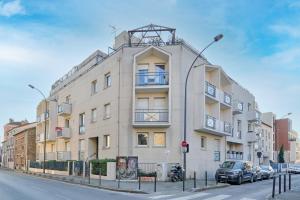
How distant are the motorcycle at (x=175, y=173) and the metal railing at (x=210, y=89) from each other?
768 centimetres

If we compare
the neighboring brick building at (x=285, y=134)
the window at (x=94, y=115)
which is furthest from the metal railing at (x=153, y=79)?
the neighboring brick building at (x=285, y=134)

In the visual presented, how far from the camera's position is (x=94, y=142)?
120ft

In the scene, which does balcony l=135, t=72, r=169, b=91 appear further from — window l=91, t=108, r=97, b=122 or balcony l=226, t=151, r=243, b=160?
balcony l=226, t=151, r=243, b=160

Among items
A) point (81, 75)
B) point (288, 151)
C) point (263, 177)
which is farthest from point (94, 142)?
point (288, 151)

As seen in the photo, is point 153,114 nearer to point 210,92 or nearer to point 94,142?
point 210,92

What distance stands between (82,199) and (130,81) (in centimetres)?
1689

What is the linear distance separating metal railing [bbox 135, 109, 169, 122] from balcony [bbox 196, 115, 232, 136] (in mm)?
3366

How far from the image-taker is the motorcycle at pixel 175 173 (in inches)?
1070

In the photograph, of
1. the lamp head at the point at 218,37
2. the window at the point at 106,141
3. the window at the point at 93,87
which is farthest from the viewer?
the window at the point at 93,87

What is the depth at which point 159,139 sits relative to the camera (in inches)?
1205

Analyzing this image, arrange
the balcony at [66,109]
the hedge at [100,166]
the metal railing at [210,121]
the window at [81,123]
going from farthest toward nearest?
the balcony at [66,109], the window at [81,123], the metal railing at [210,121], the hedge at [100,166]

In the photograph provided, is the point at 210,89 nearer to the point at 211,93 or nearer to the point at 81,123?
the point at 211,93

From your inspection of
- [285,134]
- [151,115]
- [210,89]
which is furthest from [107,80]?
[285,134]

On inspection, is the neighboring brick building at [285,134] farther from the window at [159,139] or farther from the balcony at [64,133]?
the window at [159,139]
